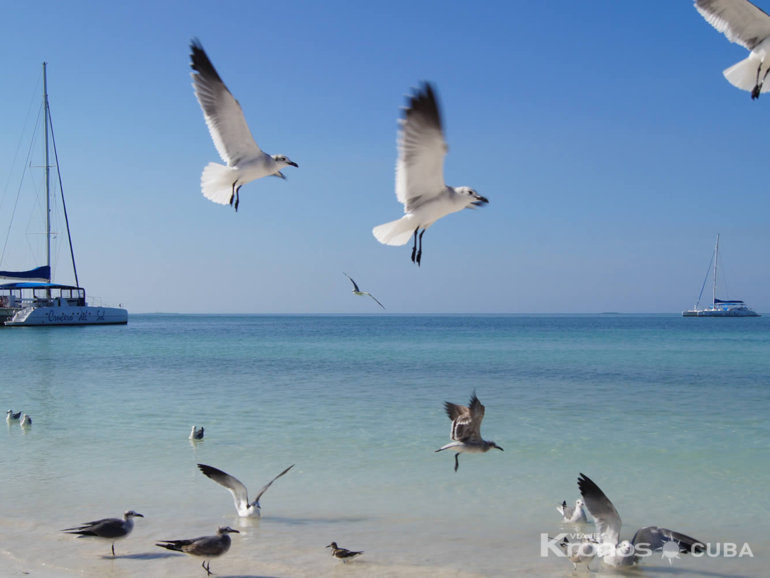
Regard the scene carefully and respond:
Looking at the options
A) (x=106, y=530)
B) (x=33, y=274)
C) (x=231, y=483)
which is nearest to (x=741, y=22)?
(x=231, y=483)

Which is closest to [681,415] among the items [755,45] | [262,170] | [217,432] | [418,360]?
[217,432]

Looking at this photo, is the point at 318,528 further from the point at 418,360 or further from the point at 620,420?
the point at 418,360

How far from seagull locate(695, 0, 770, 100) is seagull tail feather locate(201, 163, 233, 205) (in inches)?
105

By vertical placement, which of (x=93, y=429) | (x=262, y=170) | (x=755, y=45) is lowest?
(x=93, y=429)

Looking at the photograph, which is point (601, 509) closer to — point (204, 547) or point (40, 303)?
point (204, 547)

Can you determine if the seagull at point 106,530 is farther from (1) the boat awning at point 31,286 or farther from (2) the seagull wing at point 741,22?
(1) the boat awning at point 31,286

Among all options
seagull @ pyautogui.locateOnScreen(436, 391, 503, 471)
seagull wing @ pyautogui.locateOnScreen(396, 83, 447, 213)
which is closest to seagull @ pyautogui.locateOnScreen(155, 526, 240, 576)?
seagull @ pyautogui.locateOnScreen(436, 391, 503, 471)

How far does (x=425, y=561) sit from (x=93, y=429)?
9991 mm

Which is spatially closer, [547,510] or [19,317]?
[547,510]

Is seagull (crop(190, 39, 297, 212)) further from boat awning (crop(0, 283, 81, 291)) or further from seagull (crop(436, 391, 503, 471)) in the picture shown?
boat awning (crop(0, 283, 81, 291))

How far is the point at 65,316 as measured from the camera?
63.5 m

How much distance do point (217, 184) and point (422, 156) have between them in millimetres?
1460

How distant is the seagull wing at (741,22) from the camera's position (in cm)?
347

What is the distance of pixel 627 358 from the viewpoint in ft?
120
